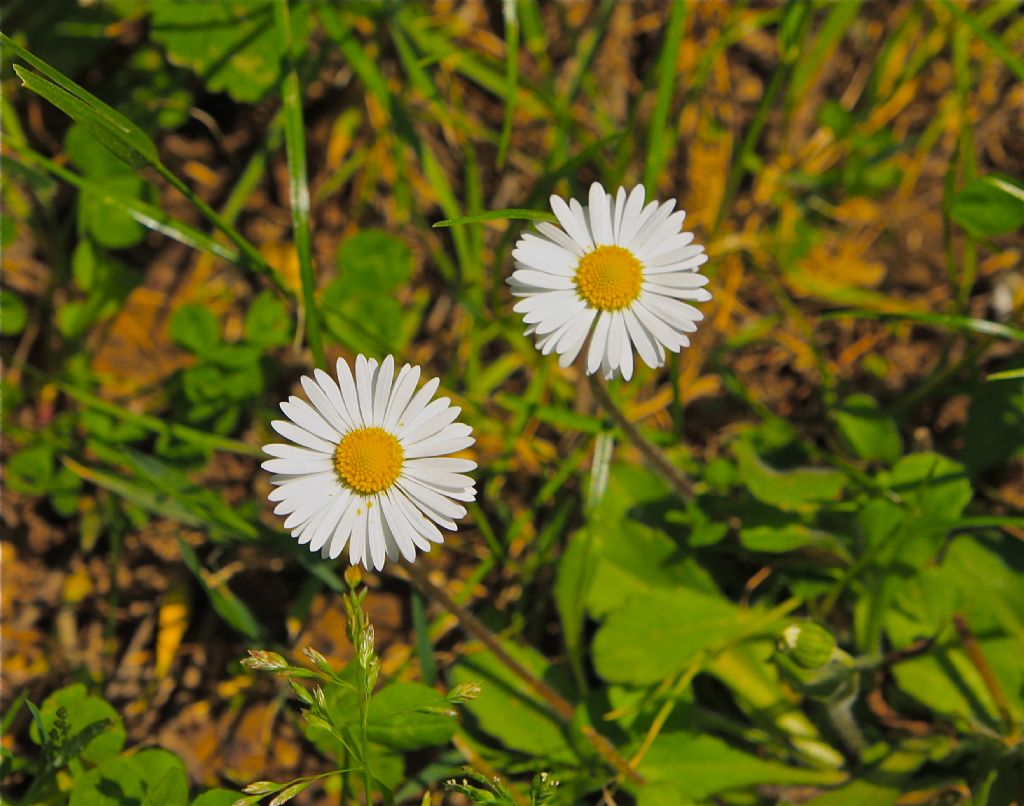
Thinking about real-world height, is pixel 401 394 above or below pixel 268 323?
below

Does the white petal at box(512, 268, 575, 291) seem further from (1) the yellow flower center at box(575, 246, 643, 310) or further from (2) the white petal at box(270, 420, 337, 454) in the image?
(2) the white petal at box(270, 420, 337, 454)

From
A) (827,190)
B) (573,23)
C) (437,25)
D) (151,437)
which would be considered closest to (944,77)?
(827,190)

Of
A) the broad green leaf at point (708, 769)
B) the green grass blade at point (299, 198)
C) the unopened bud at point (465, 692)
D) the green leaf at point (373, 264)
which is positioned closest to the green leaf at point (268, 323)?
the green leaf at point (373, 264)

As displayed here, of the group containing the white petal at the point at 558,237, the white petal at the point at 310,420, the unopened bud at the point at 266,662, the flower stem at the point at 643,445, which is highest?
the white petal at the point at 558,237

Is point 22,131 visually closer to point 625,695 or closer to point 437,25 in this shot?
point 437,25

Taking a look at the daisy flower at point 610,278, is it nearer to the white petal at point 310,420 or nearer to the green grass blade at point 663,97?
the white petal at point 310,420

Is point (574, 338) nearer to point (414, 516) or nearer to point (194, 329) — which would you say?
point (414, 516)

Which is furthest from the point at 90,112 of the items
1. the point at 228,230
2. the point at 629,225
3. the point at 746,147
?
the point at 746,147
